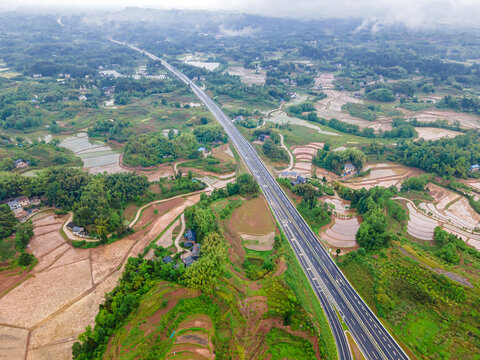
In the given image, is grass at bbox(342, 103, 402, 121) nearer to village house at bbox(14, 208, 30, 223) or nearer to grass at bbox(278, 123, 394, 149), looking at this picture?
grass at bbox(278, 123, 394, 149)

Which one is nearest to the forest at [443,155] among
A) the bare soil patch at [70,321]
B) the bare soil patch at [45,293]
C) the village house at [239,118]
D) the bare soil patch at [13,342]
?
the village house at [239,118]

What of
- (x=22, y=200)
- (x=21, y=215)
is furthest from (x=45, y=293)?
(x=22, y=200)

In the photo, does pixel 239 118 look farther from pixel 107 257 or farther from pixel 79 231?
pixel 107 257

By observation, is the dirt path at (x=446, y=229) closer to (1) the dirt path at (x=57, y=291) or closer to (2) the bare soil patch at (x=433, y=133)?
(2) the bare soil patch at (x=433, y=133)

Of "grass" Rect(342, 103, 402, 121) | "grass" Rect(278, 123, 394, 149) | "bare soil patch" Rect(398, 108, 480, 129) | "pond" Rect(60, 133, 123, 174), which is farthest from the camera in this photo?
"grass" Rect(342, 103, 402, 121)

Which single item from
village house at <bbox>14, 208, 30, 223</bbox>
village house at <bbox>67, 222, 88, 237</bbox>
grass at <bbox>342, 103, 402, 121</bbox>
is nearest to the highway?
village house at <bbox>67, 222, 88, 237</bbox>

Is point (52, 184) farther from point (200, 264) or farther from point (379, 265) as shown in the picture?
point (379, 265)

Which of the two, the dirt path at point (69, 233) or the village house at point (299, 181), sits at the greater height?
the village house at point (299, 181)

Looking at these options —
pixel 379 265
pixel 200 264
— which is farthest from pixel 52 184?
pixel 379 265
